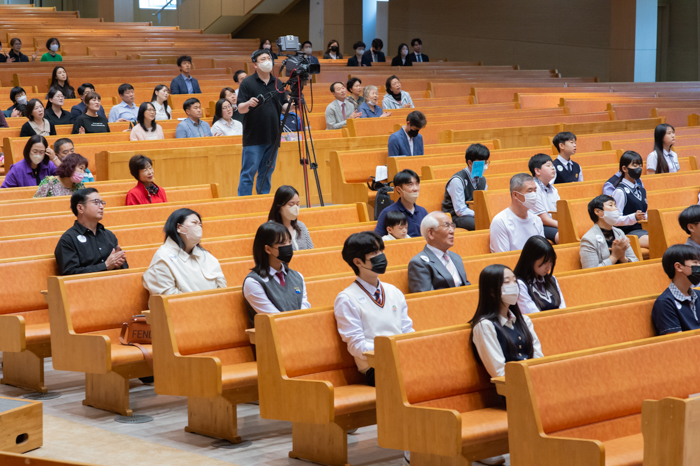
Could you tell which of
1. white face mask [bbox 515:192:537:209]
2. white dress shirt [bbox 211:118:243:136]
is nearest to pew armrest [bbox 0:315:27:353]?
white face mask [bbox 515:192:537:209]

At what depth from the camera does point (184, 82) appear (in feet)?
30.5

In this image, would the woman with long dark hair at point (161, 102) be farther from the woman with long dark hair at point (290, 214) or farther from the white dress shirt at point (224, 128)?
the woman with long dark hair at point (290, 214)

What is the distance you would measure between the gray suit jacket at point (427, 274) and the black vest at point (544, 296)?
0.37 metres

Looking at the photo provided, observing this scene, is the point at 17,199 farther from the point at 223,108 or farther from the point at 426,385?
the point at 426,385

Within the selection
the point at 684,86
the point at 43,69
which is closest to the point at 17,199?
the point at 43,69

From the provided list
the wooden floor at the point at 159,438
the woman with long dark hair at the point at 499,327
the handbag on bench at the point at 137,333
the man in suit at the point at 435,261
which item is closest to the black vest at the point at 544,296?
the man in suit at the point at 435,261

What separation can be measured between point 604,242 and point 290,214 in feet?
5.36

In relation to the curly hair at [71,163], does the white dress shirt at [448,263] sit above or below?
below

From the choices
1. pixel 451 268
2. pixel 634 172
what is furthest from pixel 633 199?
pixel 451 268

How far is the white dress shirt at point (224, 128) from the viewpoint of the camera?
7047 mm

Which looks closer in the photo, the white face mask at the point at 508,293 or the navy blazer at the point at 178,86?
the white face mask at the point at 508,293

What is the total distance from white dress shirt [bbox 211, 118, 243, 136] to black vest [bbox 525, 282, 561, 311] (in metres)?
4.07

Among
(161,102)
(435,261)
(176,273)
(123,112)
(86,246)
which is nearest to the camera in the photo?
(176,273)

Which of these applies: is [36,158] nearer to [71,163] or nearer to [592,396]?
[71,163]
